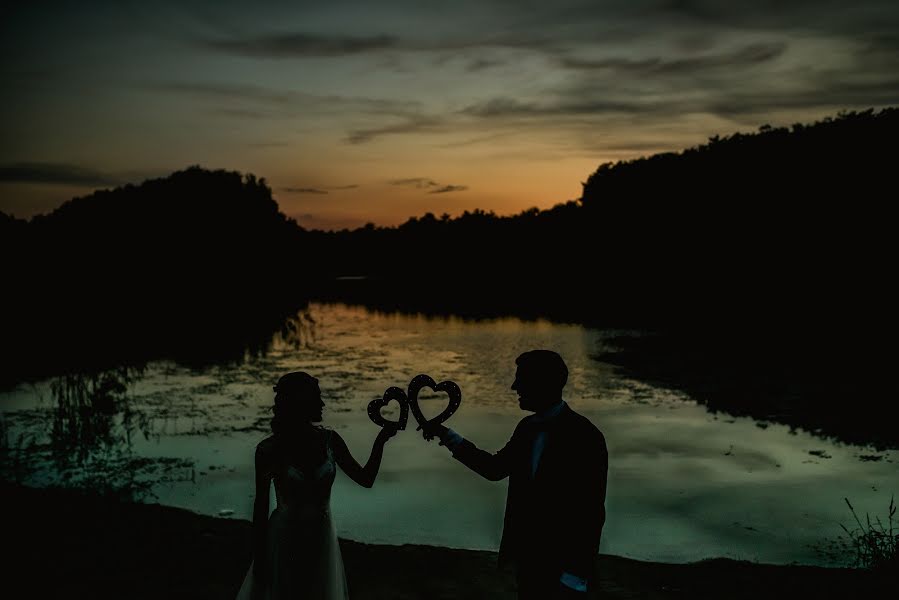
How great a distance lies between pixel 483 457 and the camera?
4.35 m

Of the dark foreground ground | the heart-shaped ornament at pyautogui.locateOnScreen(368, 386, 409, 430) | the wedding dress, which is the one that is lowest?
the dark foreground ground

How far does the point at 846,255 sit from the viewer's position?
4441 cm

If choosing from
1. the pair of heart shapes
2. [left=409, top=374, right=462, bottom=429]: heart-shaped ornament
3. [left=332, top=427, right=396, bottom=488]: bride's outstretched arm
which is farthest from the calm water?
[left=332, top=427, right=396, bottom=488]: bride's outstretched arm

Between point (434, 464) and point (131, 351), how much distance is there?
54.3ft

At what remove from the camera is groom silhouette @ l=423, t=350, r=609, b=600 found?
395 centimetres

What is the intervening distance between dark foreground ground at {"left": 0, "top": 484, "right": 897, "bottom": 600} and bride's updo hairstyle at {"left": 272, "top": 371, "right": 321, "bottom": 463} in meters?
2.97

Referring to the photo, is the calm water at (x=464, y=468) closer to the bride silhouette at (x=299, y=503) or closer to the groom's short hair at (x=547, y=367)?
the bride silhouette at (x=299, y=503)

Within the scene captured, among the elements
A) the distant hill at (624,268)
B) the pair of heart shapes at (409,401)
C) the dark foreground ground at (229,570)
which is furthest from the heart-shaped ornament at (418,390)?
the distant hill at (624,268)

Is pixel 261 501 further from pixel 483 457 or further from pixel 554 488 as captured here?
pixel 554 488

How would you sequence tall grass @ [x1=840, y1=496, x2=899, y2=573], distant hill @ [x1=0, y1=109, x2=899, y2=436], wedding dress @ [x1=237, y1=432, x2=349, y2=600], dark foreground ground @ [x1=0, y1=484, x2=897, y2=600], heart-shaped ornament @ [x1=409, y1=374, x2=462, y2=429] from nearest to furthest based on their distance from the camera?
wedding dress @ [x1=237, y1=432, x2=349, y2=600]
heart-shaped ornament @ [x1=409, y1=374, x2=462, y2=429]
dark foreground ground @ [x1=0, y1=484, x2=897, y2=600]
tall grass @ [x1=840, y1=496, x2=899, y2=573]
distant hill @ [x1=0, y1=109, x2=899, y2=436]

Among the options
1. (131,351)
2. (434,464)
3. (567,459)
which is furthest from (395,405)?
(567,459)

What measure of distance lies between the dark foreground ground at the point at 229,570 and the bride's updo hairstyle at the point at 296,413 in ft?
9.75

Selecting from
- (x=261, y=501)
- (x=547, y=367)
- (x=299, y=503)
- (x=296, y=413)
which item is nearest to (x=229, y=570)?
(x=299, y=503)

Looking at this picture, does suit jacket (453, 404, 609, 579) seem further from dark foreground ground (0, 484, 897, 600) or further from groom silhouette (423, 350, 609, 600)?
dark foreground ground (0, 484, 897, 600)
